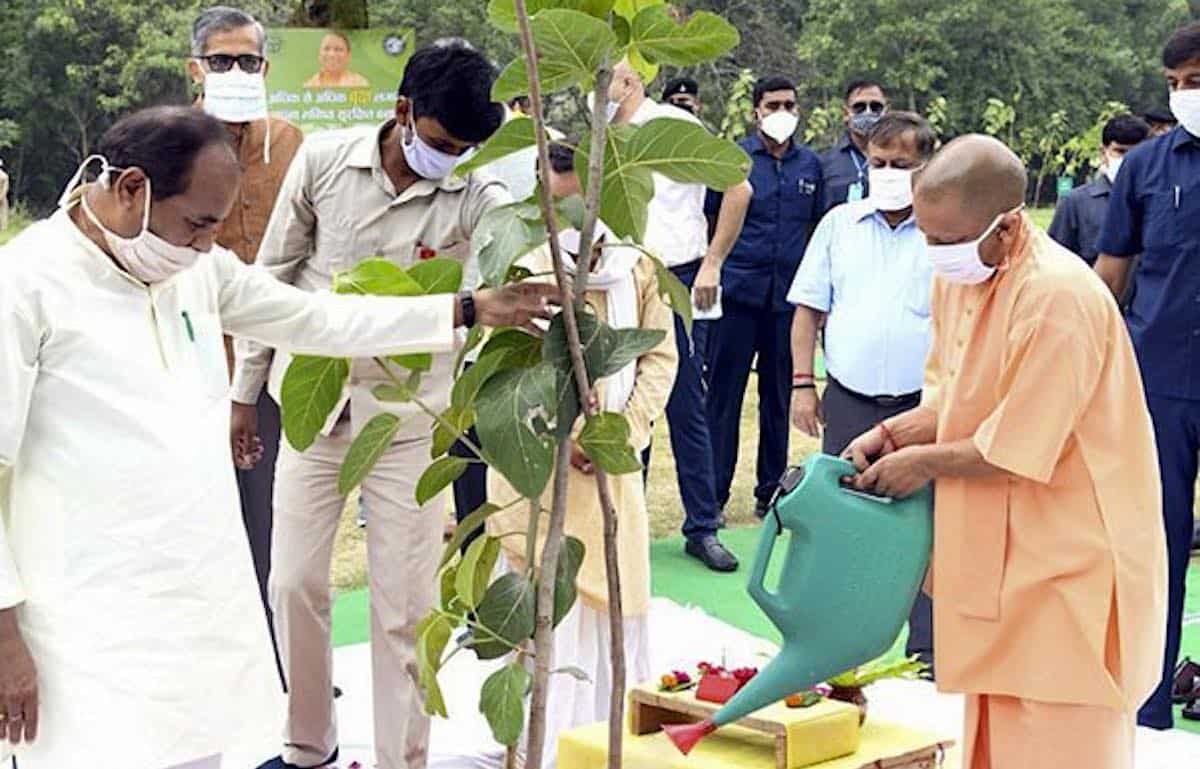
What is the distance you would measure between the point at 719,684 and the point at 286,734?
121cm

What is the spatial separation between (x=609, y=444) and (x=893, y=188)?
2691 millimetres

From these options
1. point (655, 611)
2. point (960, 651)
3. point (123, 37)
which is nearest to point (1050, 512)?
point (960, 651)

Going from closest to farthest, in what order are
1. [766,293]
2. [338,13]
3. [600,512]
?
[600,512] < [766,293] < [338,13]

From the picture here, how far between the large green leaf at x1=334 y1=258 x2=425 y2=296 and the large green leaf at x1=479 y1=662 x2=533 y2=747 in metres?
0.91

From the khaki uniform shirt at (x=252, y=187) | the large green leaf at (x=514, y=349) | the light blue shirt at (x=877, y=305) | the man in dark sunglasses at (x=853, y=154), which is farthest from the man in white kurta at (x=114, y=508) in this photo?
the man in dark sunglasses at (x=853, y=154)

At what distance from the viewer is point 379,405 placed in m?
4.02

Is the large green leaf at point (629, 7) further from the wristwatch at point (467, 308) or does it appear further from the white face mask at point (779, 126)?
the white face mask at point (779, 126)

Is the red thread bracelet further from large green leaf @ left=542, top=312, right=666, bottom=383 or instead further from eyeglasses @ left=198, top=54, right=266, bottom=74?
eyeglasses @ left=198, top=54, right=266, bottom=74

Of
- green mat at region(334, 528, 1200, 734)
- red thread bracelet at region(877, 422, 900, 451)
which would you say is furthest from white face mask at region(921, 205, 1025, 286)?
green mat at region(334, 528, 1200, 734)

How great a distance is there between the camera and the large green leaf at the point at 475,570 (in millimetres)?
2758

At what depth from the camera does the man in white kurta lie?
2744 millimetres

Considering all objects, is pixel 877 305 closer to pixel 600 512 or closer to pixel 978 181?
pixel 600 512

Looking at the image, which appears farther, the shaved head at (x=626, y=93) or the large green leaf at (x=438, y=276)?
the shaved head at (x=626, y=93)

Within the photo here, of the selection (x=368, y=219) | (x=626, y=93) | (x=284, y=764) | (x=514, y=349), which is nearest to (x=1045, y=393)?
(x=514, y=349)
